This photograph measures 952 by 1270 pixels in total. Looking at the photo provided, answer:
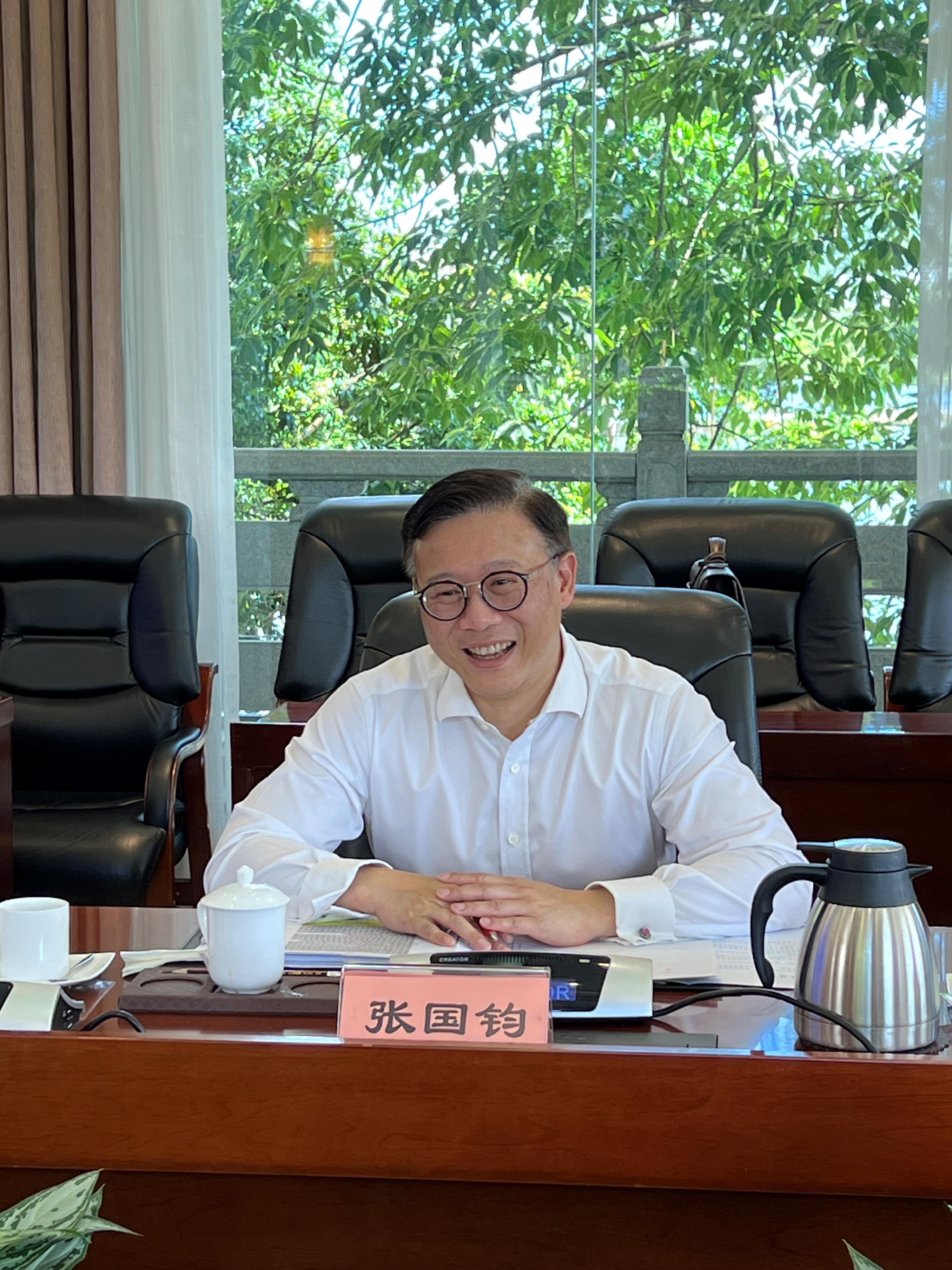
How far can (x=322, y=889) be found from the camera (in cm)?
163

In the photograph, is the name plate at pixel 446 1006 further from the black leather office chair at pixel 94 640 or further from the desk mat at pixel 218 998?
the black leather office chair at pixel 94 640

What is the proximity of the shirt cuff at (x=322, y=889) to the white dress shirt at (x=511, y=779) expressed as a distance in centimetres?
12

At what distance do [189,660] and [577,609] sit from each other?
55.6 inches

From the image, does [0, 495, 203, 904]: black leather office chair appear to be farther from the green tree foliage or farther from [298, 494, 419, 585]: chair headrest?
the green tree foliage

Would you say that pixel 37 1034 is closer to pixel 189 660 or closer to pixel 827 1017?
pixel 827 1017

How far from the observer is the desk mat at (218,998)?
1.27 meters

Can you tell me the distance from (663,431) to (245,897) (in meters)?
3.14

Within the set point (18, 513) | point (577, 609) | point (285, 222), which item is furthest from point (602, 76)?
point (577, 609)

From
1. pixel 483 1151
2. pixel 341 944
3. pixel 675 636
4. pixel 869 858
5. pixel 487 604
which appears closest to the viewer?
pixel 483 1151

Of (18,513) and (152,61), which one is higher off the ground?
(152,61)

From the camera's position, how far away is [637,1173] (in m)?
1.06

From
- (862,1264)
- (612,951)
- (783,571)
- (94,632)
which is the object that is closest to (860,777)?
(783,571)

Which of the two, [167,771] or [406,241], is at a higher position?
[406,241]

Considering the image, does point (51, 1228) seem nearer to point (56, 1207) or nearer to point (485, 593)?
point (56, 1207)
